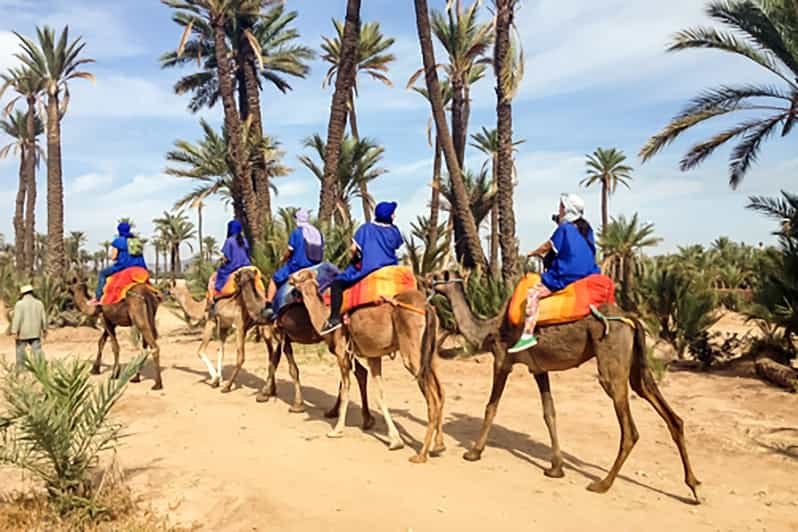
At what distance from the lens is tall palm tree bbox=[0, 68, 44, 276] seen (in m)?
33.9

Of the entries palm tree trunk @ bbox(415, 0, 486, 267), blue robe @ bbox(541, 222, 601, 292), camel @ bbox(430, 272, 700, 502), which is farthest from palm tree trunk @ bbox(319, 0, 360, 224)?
blue robe @ bbox(541, 222, 601, 292)

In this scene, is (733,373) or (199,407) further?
(733,373)

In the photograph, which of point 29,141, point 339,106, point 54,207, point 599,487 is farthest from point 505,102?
point 29,141

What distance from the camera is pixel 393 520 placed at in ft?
15.8

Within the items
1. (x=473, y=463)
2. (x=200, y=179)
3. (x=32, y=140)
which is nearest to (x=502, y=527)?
(x=473, y=463)

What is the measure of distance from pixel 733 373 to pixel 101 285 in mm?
10476

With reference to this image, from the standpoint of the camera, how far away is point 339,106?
18.5m

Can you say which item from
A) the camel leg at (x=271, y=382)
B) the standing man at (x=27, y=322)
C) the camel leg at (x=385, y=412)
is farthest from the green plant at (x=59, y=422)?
the standing man at (x=27, y=322)

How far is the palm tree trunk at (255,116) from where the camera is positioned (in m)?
26.1

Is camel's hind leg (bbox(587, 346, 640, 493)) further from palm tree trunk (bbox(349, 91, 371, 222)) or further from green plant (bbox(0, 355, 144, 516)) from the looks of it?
palm tree trunk (bbox(349, 91, 371, 222))

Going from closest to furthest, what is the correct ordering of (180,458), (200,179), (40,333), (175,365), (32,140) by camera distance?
(180,458)
(40,333)
(175,365)
(200,179)
(32,140)

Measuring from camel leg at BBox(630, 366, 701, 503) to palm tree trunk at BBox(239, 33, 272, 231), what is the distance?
67.7ft

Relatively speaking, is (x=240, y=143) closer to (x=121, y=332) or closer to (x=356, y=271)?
(x=121, y=332)

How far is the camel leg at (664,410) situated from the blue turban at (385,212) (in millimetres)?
2937
